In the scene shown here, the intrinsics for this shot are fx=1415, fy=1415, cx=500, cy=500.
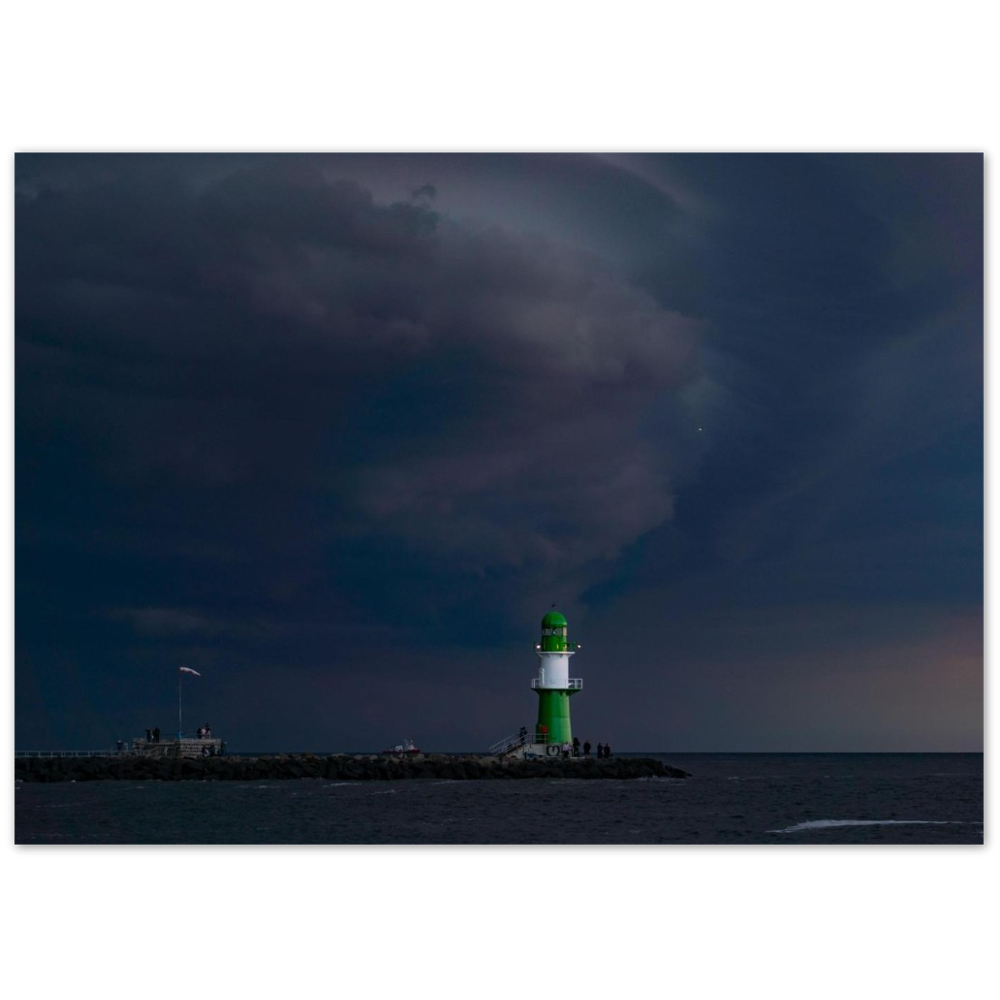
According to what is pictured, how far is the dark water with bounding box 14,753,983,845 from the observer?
90.5 ft

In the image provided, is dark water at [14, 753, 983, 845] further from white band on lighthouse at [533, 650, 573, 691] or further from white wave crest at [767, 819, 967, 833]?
white band on lighthouse at [533, 650, 573, 691]

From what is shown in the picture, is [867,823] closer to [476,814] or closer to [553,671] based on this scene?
[476,814]

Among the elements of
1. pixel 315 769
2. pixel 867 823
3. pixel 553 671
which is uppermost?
pixel 553 671

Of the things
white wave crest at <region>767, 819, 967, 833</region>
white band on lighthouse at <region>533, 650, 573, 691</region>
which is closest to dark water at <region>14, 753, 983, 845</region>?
white wave crest at <region>767, 819, 967, 833</region>

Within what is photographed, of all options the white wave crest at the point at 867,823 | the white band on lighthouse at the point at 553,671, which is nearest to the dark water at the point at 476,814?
the white wave crest at the point at 867,823

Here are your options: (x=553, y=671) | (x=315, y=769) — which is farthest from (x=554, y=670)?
(x=315, y=769)

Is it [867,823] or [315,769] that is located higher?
[867,823]

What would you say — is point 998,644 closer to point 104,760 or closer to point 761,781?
point 104,760

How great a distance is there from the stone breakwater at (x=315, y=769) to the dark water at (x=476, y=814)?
766mm

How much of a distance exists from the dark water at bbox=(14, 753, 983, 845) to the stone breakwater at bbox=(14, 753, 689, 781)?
0.77 metres

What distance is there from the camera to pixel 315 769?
47000 millimetres

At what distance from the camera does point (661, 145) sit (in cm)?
1449

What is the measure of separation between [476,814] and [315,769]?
53.7ft
